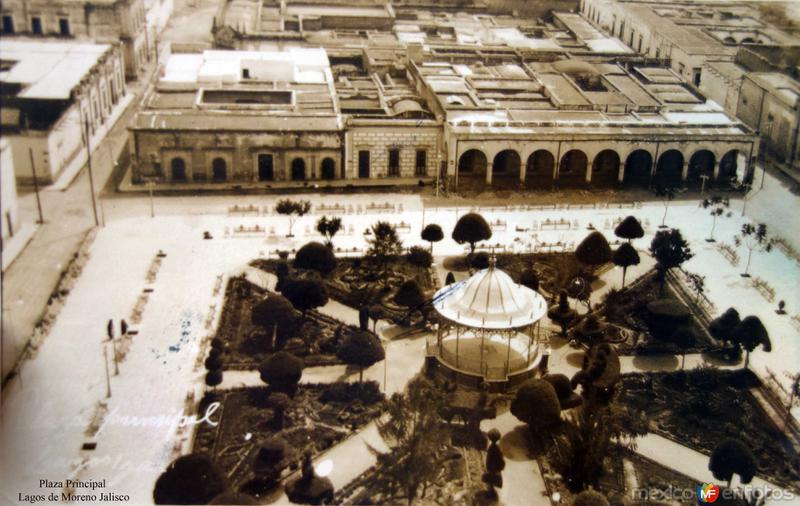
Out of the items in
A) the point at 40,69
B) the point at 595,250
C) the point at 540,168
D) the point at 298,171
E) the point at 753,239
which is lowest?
the point at 753,239

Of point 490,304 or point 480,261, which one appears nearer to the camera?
point 490,304

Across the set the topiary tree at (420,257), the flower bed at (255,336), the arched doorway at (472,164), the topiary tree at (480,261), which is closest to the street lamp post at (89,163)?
the flower bed at (255,336)

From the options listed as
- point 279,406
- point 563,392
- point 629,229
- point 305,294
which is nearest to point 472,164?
point 629,229

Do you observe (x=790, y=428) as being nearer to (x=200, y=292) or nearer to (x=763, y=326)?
(x=763, y=326)

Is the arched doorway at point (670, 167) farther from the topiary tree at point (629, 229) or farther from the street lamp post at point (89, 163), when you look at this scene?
the street lamp post at point (89, 163)

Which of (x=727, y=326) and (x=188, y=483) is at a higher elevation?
(x=188, y=483)

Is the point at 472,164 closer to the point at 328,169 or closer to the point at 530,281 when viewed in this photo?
the point at 328,169
